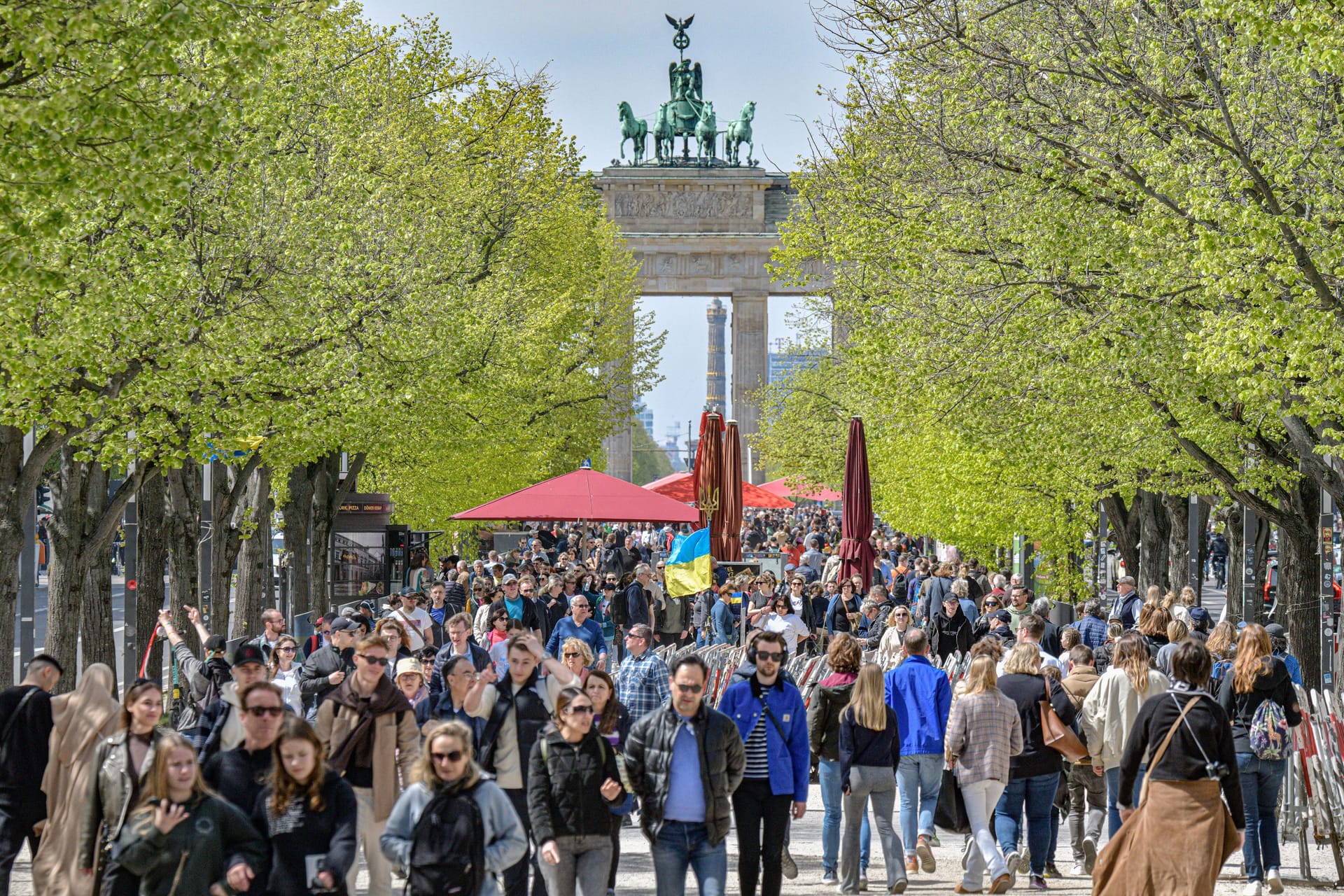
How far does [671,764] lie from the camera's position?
8.88 meters

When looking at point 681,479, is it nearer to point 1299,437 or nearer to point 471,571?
point 471,571

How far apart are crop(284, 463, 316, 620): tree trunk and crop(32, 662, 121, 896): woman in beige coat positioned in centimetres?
1733

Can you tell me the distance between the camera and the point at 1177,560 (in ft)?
91.9

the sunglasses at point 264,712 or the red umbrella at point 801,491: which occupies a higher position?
the red umbrella at point 801,491

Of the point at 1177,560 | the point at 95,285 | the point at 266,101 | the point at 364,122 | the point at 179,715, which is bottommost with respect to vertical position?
the point at 179,715

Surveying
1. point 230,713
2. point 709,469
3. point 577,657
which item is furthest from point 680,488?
point 230,713

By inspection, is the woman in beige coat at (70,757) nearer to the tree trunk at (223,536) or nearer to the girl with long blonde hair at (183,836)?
the girl with long blonde hair at (183,836)

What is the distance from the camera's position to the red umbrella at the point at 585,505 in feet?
72.3

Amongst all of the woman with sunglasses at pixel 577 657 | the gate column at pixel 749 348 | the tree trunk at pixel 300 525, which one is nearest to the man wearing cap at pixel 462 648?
the woman with sunglasses at pixel 577 657

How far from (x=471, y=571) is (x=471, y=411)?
2.84 meters

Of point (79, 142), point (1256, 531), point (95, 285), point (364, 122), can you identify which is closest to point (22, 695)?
point (79, 142)

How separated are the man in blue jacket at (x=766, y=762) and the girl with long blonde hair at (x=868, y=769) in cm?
102

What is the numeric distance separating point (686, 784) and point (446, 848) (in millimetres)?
1852

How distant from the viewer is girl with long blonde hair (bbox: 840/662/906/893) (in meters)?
11.0
